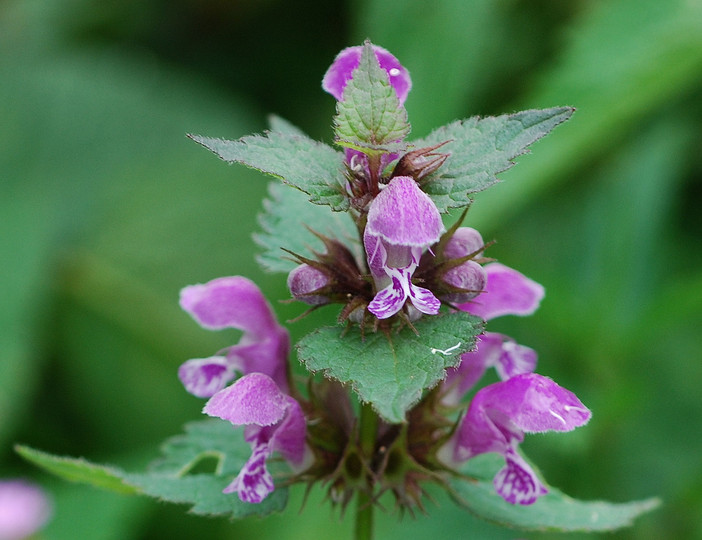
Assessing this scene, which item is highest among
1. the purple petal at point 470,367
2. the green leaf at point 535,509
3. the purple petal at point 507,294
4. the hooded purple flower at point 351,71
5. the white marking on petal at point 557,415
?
the hooded purple flower at point 351,71

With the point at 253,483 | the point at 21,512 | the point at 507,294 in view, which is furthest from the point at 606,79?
the point at 21,512

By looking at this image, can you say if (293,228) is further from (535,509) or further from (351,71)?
(535,509)

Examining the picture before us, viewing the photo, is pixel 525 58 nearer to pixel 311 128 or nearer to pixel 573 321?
pixel 311 128

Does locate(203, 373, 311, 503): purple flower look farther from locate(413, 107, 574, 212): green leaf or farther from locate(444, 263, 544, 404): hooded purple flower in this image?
A: locate(413, 107, 574, 212): green leaf

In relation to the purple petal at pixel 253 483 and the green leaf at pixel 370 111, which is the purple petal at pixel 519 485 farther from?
the green leaf at pixel 370 111

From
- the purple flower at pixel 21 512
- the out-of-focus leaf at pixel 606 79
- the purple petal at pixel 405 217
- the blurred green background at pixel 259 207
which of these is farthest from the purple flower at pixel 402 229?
the purple flower at pixel 21 512

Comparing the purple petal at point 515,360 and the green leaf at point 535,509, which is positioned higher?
the purple petal at point 515,360
